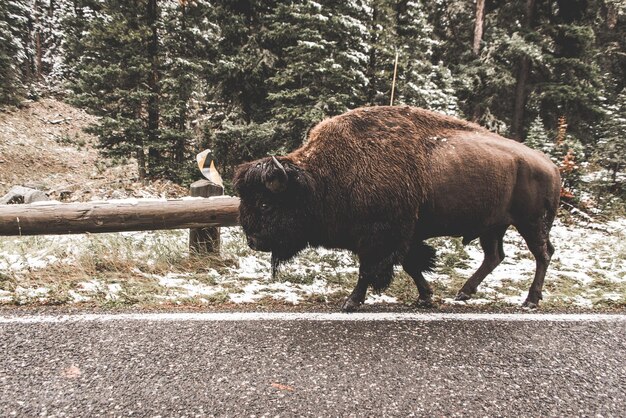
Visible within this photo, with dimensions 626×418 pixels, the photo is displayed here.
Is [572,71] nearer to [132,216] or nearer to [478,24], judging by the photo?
[478,24]

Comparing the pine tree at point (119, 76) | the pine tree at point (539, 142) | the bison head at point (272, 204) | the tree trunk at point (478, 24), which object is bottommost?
the bison head at point (272, 204)

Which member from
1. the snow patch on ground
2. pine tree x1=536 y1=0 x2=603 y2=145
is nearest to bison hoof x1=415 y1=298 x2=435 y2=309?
the snow patch on ground

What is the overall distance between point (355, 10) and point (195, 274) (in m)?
8.44

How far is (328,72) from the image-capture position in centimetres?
912

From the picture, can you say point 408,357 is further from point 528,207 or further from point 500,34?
point 500,34

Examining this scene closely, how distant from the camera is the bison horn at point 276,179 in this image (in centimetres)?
311

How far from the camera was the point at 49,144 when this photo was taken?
21.0 meters

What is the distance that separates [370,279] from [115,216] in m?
3.12

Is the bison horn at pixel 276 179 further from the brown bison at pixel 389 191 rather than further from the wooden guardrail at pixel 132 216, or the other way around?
the wooden guardrail at pixel 132 216

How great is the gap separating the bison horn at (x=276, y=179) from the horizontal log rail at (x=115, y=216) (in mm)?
1552

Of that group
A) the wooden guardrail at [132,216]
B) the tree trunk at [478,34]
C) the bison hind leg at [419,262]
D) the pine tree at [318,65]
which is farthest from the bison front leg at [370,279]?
the tree trunk at [478,34]

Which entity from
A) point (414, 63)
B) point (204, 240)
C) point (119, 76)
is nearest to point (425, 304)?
point (204, 240)

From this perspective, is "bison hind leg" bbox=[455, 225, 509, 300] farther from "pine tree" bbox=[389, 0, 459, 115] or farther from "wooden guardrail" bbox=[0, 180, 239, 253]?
"pine tree" bbox=[389, 0, 459, 115]

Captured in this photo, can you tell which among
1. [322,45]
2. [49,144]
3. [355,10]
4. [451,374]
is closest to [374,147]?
[451,374]
